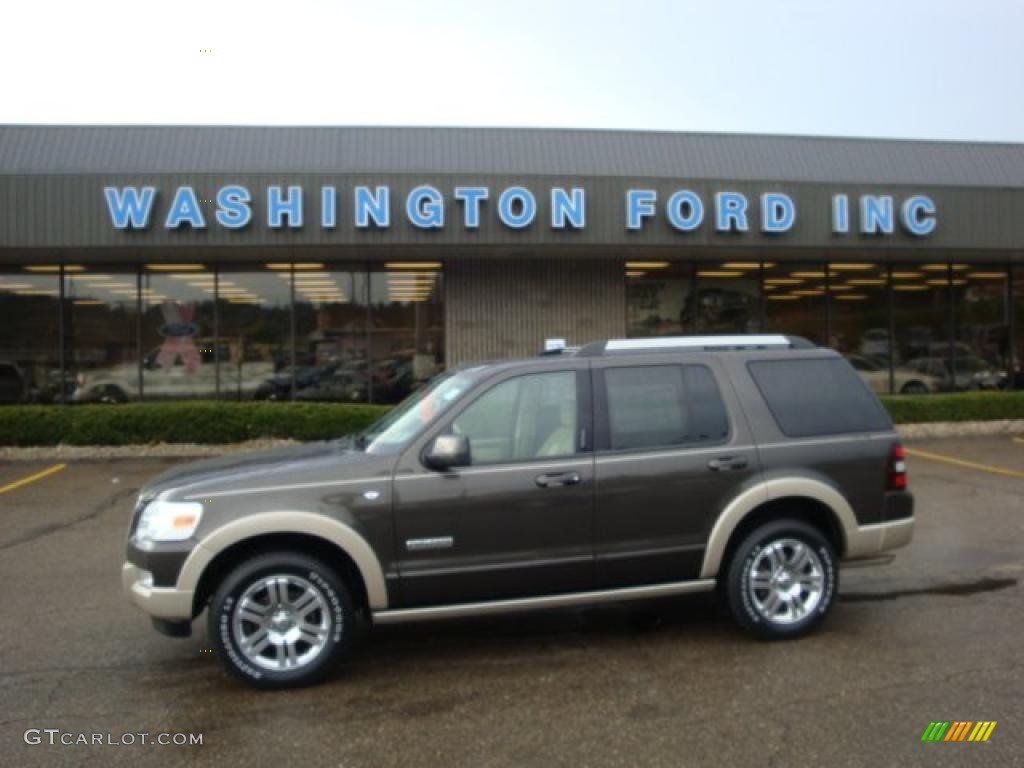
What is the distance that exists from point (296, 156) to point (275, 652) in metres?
14.5

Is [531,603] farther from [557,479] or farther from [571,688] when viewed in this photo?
[557,479]

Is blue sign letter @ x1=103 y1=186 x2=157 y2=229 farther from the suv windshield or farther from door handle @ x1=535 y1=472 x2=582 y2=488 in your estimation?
door handle @ x1=535 y1=472 x2=582 y2=488

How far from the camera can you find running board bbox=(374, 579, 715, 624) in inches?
182

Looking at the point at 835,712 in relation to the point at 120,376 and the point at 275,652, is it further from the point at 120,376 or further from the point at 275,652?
the point at 120,376

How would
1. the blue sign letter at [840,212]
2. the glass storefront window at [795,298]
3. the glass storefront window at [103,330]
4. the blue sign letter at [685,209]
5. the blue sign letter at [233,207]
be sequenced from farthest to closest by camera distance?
the glass storefront window at [795,298]
the glass storefront window at [103,330]
the blue sign letter at [840,212]
the blue sign letter at [685,209]
the blue sign letter at [233,207]

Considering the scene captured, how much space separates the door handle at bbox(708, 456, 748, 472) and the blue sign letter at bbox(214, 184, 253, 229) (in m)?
10.6

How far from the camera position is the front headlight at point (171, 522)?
174 inches

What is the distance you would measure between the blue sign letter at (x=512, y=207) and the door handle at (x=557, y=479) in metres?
9.71

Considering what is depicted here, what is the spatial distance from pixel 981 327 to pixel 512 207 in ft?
36.2

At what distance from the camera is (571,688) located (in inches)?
174

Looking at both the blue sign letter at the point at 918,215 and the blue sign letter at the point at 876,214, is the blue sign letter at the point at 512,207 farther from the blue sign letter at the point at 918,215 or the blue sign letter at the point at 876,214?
the blue sign letter at the point at 918,215

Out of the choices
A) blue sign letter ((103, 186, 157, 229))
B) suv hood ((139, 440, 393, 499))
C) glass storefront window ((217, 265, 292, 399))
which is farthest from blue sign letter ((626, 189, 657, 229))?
suv hood ((139, 440, 393, 499))

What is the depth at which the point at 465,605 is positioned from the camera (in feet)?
15.3

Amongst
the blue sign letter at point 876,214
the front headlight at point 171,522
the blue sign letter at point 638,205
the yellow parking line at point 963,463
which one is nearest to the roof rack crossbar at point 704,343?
the front headlight at point 171,522
